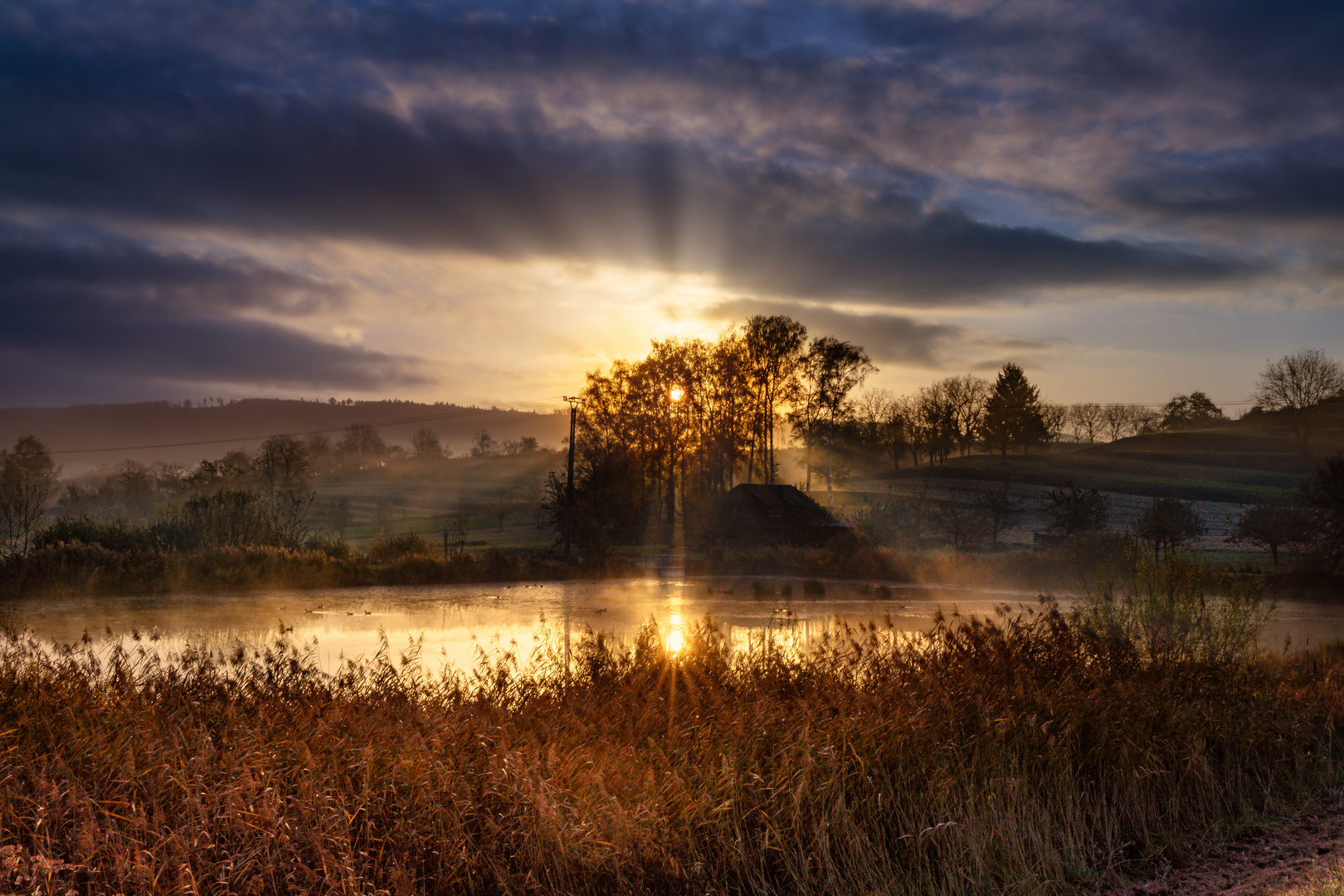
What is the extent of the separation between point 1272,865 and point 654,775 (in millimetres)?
4726

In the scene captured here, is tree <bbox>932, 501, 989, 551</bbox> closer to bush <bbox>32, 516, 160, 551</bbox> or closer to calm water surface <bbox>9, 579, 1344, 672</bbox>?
calm water surface <bbox>9, 579, 1344, 672</bbox>

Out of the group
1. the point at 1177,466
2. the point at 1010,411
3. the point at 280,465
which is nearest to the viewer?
the point at 280,465

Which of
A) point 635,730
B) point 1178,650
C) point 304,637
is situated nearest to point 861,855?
point 635,730

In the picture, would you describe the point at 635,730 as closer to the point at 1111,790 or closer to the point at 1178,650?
the point at 1111,790

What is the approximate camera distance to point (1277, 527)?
105ft

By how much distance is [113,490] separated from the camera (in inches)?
3211

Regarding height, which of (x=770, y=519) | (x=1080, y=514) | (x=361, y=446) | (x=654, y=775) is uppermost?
(x=361, y=446)

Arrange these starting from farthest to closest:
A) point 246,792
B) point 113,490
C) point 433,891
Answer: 1. point 113,490
2. point 246,792
3. point 433,891

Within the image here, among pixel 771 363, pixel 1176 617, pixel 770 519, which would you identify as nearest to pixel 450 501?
pixel 771 363

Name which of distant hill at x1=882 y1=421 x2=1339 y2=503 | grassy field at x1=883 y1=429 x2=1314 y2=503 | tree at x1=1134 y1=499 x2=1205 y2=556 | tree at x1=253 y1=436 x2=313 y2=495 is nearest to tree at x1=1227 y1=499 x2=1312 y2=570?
tree at x1=1134 y1=499 x2=1205 y2=556

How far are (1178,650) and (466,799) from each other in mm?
9355

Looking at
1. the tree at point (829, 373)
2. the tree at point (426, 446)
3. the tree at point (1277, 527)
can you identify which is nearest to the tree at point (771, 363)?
the tree at point (829, 373)

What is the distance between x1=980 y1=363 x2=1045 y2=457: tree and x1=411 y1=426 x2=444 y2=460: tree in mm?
80793

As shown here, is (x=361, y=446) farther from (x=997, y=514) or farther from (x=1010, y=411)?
(x=997, y=514)
